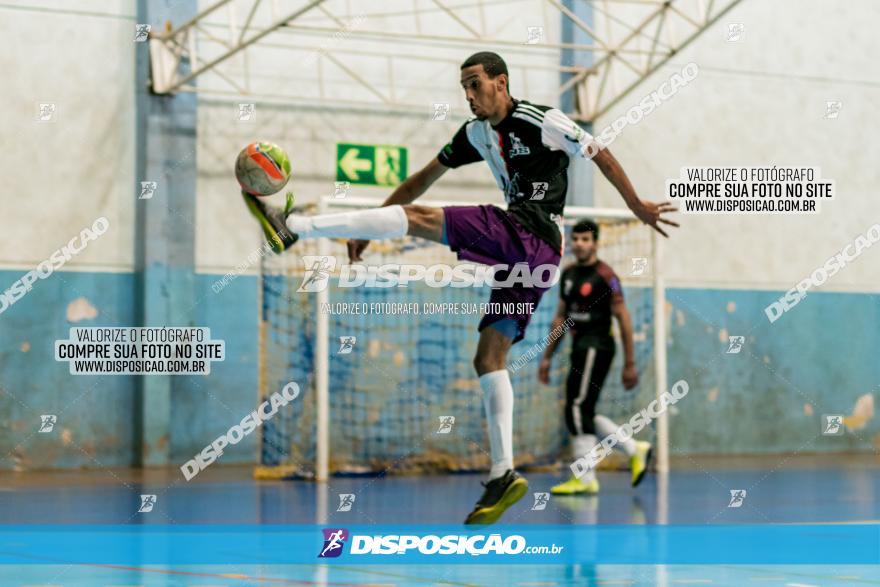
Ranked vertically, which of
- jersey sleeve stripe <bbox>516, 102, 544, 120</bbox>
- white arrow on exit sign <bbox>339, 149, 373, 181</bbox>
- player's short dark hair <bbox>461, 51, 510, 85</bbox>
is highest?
white arrow on exit sign <bbox>339, 149, 373, 181</bbox>

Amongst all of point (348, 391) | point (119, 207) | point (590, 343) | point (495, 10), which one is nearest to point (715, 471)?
point (590, 343)

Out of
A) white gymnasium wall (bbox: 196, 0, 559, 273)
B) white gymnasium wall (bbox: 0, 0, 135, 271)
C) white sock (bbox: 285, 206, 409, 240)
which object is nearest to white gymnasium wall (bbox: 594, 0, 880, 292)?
white gymnasium wall (bbox: 196, 0, 559, 273)

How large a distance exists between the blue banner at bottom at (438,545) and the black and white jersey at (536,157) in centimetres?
156

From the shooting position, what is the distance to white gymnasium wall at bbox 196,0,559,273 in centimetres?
1253

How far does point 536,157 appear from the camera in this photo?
607 centimetres

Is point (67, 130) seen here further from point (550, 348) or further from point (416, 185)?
point (416, 185)

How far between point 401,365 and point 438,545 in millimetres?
6185

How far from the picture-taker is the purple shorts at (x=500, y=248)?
573cm

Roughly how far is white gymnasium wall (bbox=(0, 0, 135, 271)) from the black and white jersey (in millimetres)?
6946

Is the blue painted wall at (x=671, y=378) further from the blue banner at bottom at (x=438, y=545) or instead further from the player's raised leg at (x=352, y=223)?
the player's raised leg at (x=352, y=223)

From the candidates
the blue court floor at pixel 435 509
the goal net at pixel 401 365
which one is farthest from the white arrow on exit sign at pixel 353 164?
Answer: the blue court floor at pixel 435 509

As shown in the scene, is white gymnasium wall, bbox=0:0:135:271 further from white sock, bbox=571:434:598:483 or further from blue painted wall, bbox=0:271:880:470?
white sock, bbox=571:434:598:483

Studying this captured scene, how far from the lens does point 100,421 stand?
1208cm

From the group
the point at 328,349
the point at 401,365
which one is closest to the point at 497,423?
the point at 328,349
